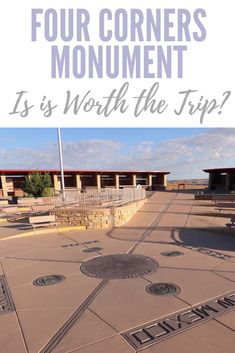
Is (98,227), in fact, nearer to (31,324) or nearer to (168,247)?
(168,247)

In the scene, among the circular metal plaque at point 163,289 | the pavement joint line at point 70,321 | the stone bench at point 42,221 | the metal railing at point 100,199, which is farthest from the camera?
the metal railing at point 100,199

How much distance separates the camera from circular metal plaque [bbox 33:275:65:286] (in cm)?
551

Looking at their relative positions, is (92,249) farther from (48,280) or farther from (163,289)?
(163,289)

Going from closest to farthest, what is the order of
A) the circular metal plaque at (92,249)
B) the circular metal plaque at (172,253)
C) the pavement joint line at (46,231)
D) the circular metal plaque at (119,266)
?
the circular metal plaque at (119,266) → the circular metal plaque at (172,253) → the circular metal plaque at (92,249) → the pavement joint line at (46,231)

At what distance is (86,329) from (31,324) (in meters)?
0.90

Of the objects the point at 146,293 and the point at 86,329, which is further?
the point at 146,293

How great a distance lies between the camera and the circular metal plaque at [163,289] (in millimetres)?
4914

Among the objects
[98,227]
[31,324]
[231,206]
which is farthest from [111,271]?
[231,206]

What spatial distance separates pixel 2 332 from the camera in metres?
3.83

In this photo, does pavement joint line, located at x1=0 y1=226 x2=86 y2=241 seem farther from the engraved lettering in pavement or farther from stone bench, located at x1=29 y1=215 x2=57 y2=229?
the engraved lettering in pavement

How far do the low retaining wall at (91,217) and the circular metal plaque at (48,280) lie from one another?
5495mm

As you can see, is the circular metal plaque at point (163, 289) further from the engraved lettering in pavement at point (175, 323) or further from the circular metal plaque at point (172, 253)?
the circular metal plaque at point (172, 253)

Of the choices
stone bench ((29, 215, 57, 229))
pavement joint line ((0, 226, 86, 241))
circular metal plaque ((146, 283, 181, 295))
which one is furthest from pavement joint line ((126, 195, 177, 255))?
stone bench ((29, 215, 57, 229))

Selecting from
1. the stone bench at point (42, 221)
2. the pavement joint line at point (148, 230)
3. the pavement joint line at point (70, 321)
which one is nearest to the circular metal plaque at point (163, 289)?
the pavement joint line at point (70, 321)
